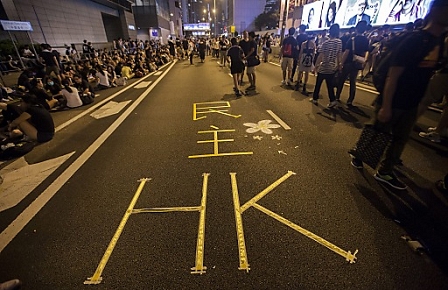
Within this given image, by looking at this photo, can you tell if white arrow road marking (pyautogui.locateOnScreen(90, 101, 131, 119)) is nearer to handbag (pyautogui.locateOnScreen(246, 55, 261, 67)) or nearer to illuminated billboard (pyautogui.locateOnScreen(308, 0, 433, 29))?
handbag (pyautogui.locateOnScreen(246, 55, 261, 67))

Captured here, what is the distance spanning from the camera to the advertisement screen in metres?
19.8

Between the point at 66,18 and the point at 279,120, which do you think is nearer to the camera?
the point at 279,120

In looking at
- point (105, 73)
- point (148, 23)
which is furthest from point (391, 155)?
point (148, 23)

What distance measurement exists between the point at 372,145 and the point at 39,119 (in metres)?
6.16

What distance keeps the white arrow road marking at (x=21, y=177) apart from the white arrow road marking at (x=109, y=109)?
2.58 metres

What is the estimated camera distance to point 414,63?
95.3 inches

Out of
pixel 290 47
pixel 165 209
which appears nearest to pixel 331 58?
pixel 290 47

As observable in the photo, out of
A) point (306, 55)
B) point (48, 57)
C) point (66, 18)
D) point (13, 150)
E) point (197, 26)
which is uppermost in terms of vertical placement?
point (197, 26)

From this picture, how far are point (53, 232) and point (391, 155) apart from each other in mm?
4215

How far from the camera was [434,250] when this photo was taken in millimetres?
2064

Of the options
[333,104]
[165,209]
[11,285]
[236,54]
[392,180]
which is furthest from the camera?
[236,54]

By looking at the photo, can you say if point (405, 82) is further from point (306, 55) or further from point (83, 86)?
point (83, 86)

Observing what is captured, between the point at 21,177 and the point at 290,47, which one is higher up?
the point at 290,47

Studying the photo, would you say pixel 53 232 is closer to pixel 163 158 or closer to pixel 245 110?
pixel 163 158
